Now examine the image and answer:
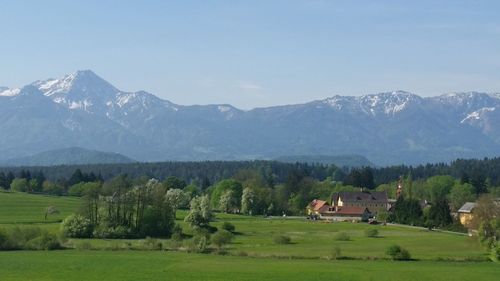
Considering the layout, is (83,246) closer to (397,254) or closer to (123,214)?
(123,214)

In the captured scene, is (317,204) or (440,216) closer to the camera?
(440,216)

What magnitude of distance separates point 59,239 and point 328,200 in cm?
10127

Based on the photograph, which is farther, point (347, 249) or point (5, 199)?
point (5, 199)

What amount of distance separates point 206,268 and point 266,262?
6.76 m

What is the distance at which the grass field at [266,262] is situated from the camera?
5247 centimetres

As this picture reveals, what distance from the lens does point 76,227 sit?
86500 mm

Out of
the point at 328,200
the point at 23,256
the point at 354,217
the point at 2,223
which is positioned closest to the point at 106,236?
the point at 2,223

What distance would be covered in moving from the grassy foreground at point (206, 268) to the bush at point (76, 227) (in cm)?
1932

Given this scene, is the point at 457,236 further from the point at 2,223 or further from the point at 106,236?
the point at 2,223

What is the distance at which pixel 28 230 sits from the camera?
73.1 m

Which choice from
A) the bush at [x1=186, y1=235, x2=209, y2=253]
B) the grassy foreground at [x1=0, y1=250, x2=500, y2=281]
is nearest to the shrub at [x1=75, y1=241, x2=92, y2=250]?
the grassy foreground at [x1=0, y1=250, x2=500, y2=281]

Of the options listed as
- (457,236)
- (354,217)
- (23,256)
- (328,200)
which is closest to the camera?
(23,256)

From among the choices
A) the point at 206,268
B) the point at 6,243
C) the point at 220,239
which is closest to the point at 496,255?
the point at 220,239

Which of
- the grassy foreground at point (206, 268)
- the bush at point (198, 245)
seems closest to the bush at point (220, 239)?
the bush at point (198, 245)
